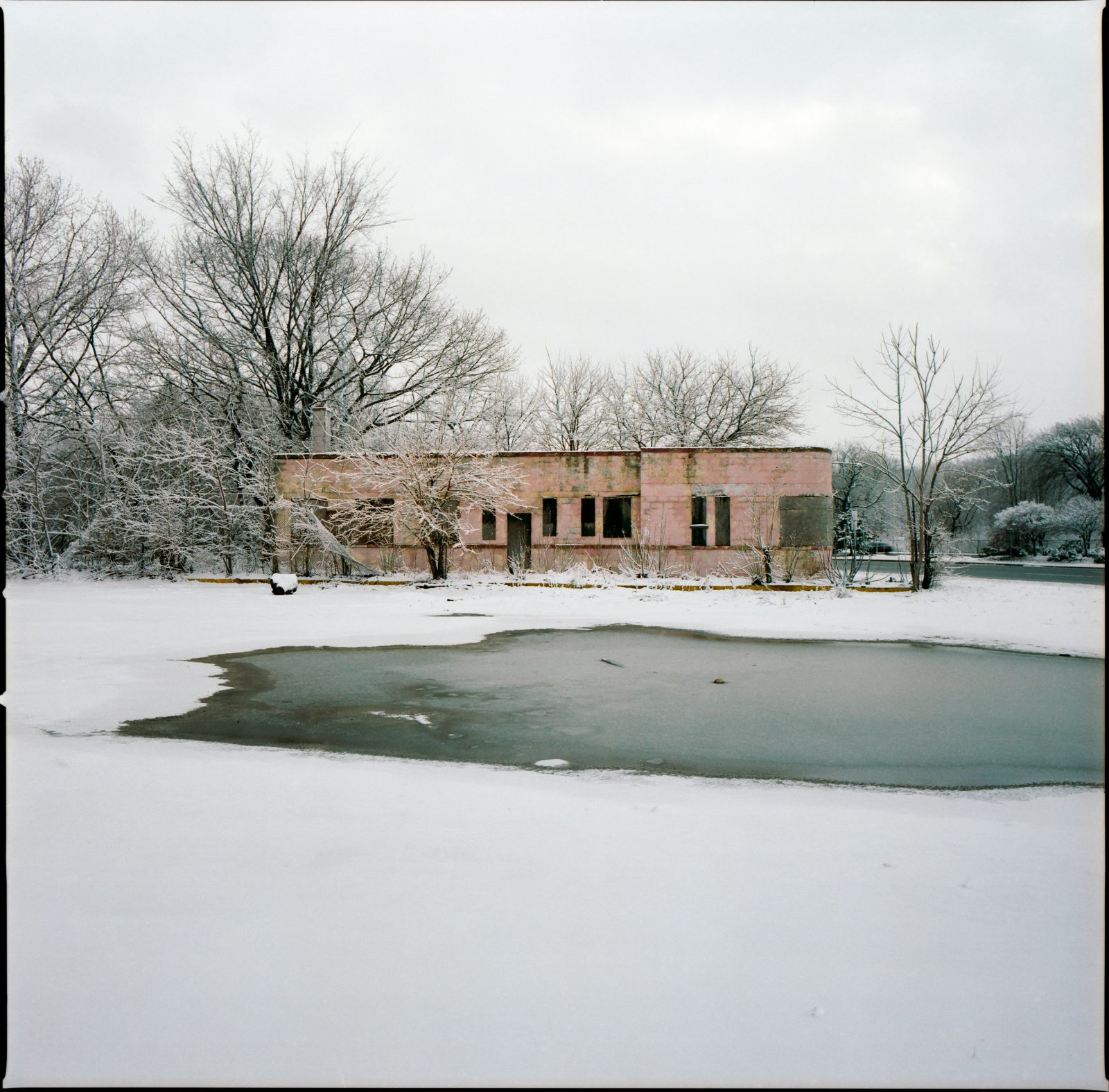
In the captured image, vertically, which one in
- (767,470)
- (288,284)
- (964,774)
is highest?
(288,284)

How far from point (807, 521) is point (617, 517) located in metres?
5.27

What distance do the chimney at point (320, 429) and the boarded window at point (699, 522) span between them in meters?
12.0

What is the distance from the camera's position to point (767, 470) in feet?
69.8

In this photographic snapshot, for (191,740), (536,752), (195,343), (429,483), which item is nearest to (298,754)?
(191,740)

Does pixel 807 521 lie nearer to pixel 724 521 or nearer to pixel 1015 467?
pixel 724 521

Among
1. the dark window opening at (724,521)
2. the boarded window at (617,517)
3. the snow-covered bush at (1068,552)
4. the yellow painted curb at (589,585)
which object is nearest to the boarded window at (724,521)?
the dark window opening at (724,521)

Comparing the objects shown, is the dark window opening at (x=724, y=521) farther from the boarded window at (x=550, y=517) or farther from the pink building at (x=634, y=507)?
the boarded window at (x=550, y=517)

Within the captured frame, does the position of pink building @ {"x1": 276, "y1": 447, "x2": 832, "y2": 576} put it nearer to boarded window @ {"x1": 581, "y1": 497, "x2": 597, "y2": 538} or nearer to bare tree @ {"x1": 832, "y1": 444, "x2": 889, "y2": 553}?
boarded window @ {"x1": 581, "y1": 497, "x2": 597, "y2": 538}

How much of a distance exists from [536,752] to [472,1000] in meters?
2.97

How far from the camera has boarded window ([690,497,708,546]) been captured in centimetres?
2183

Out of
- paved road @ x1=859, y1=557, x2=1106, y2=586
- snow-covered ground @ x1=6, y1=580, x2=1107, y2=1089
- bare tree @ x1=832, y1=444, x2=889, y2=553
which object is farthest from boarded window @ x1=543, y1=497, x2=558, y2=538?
snow-covered ground @ x1=6, y1=580, x2=1107, y2=1089

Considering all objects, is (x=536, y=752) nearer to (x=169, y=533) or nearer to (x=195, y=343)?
(x=169, y=533)

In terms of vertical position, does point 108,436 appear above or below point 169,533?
above

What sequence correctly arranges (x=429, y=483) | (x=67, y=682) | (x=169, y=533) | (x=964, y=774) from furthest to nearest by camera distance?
1. (x=169, y=533)
2. (x=429, y=483)
3. (x=67, y=682)
4. (x=964, y=774)
